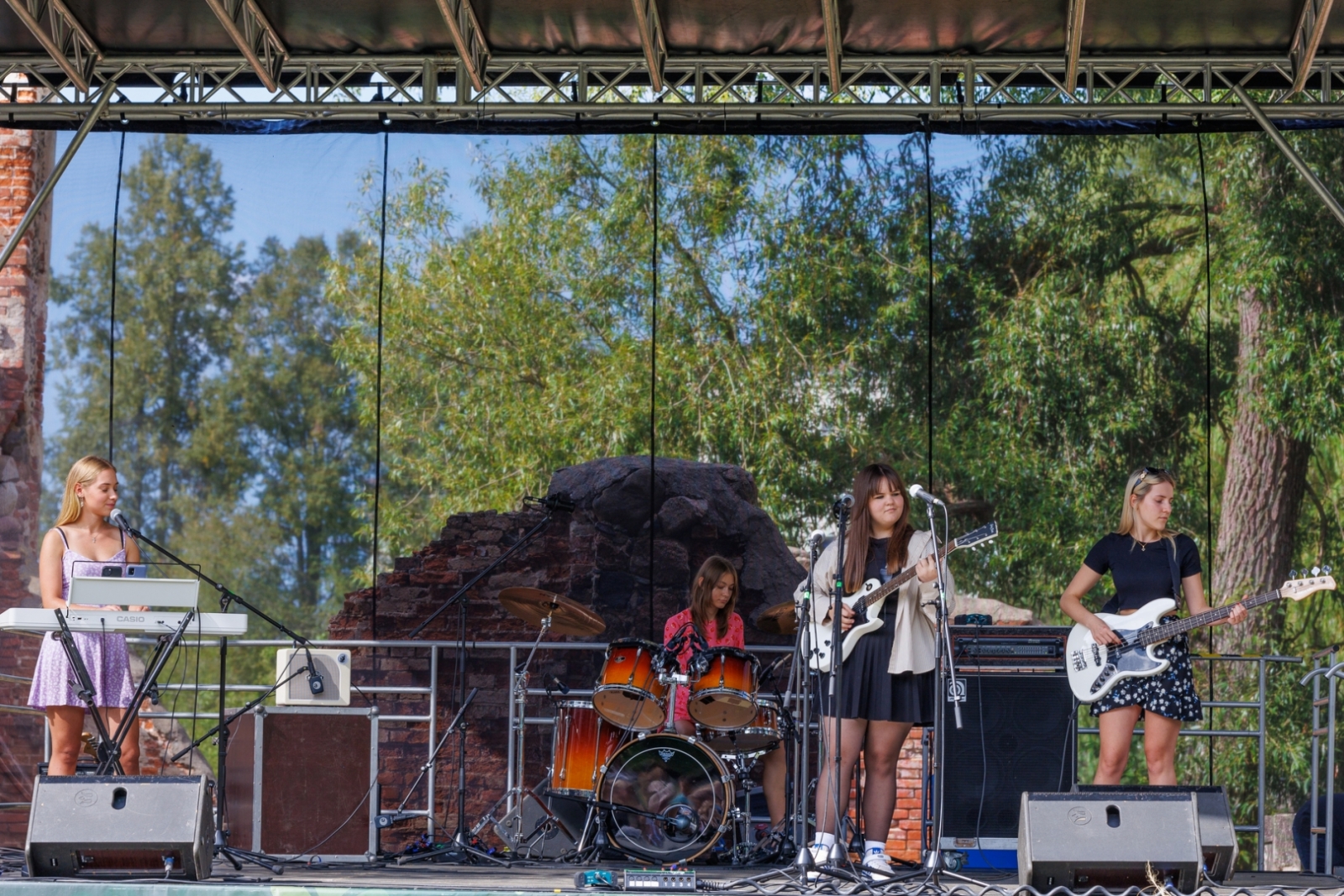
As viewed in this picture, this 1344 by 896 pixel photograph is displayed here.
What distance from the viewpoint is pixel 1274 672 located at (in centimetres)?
1164

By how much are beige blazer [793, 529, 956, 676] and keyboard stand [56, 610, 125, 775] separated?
2.47m

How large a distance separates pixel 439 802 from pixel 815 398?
3.59m

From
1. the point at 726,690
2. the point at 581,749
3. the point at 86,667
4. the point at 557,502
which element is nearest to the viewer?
the point at 86,667

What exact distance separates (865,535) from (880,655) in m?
0.46

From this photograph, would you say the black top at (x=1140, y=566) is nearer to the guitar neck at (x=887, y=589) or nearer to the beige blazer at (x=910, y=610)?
the beige blazer at (x=910, y=610)

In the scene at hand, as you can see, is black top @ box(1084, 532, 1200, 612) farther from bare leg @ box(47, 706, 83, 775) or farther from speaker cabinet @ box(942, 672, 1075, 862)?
bare leg @ box(47, 706, 83, 775)

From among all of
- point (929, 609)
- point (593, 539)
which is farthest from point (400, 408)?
point (929, 609)

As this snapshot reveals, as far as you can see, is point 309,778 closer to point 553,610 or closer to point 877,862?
point 553,610

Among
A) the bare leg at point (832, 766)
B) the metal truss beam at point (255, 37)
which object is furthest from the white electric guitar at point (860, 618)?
the metal truss beam at point (255, 37)

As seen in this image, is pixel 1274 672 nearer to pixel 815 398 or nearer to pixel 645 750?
pixel 815 398

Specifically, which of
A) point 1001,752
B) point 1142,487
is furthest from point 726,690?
point 1142,487

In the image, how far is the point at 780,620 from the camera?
672 cm

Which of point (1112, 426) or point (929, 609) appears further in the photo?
point (1112, 426)

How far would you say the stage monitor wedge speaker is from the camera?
6.59 m
